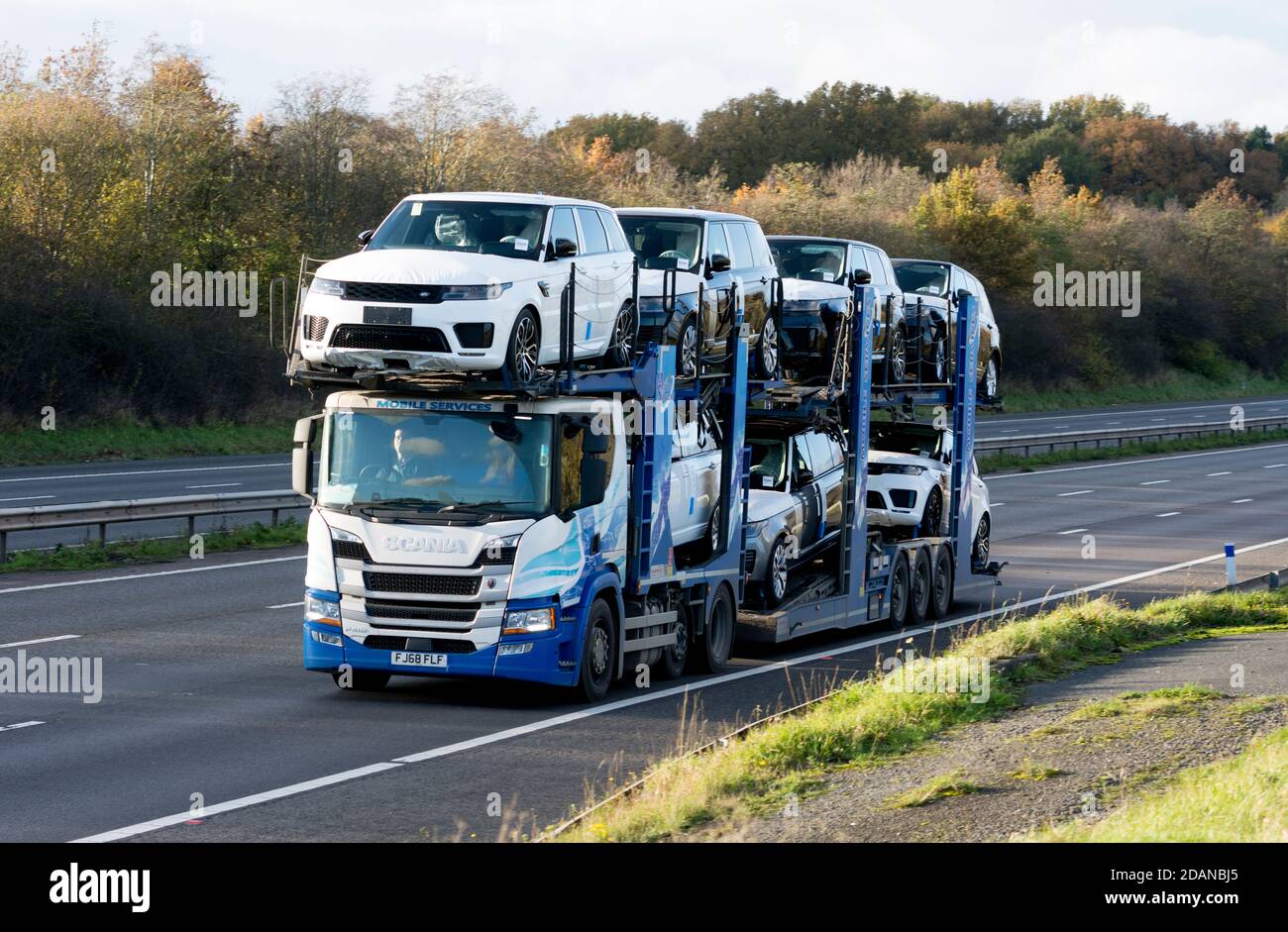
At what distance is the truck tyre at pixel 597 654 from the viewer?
12844mm

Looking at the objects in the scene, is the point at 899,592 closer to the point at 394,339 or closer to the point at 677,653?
the point at 677,653

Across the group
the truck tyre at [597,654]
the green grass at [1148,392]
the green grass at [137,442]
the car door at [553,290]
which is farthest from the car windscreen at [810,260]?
the green grass at [1148,392]

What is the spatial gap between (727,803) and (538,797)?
1.41 metres

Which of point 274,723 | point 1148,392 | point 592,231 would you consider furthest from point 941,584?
point 1148,392

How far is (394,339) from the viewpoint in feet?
39.4

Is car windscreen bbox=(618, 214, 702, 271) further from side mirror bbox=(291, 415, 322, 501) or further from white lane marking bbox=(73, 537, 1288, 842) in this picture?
side mirror bbox=(291, 415, 322, 501)

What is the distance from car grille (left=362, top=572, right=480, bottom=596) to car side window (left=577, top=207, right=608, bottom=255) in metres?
3.05

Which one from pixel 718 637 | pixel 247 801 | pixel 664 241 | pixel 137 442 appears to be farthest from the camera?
pixel 137 442

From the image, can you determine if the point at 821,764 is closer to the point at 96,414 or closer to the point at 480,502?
the point at 480,502

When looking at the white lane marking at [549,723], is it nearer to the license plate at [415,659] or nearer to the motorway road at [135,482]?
the license plate at [415,659]

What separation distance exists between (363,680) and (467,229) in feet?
12.4

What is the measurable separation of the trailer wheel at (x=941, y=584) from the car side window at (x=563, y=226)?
8.17 m

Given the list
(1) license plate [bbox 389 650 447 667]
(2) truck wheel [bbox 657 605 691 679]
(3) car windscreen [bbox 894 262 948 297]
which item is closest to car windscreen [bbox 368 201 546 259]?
(1) license plate [bbox 389 650 447 667]
